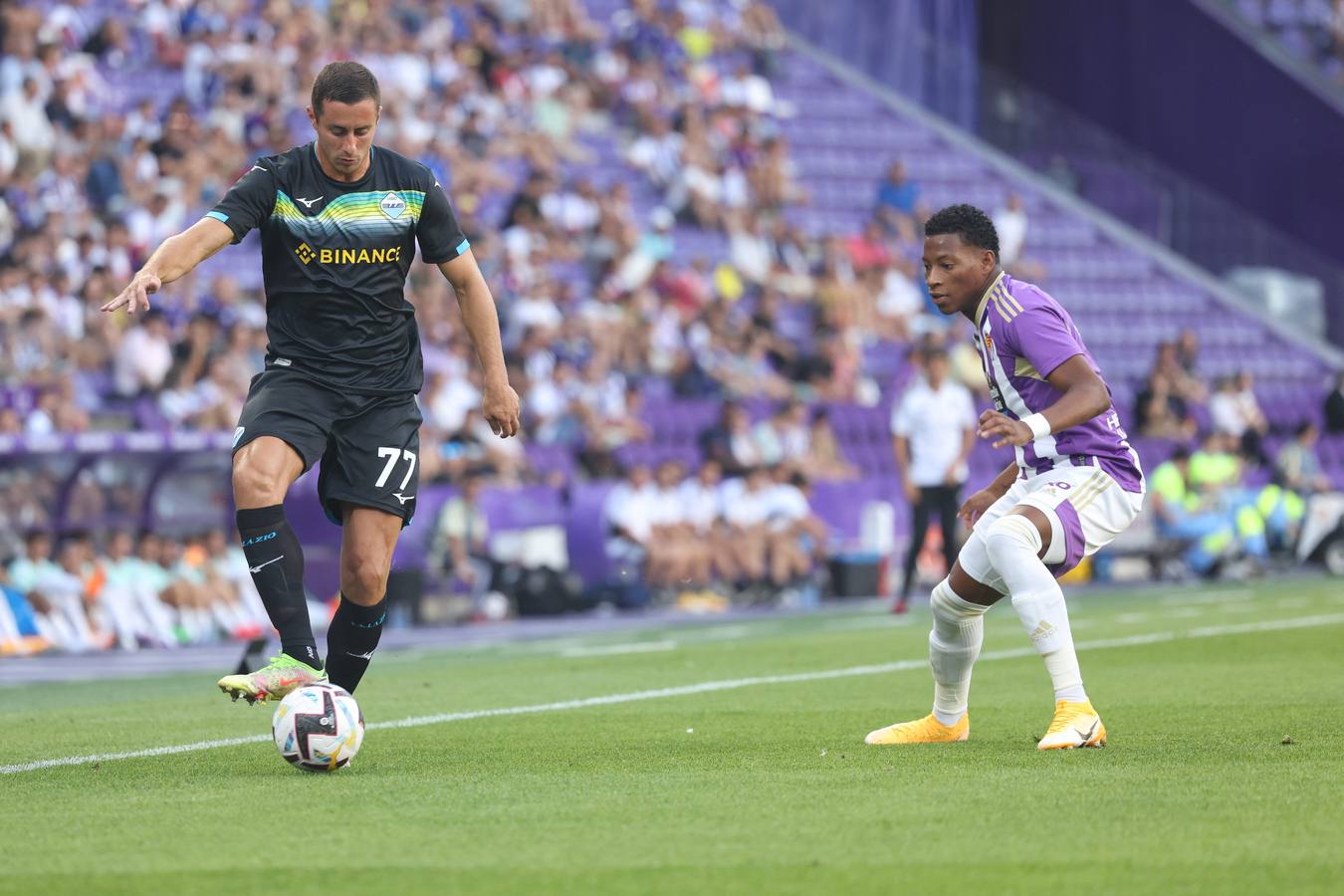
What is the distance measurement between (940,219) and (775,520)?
12846 mm

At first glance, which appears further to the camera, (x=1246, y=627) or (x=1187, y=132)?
(x=1187, y=132)

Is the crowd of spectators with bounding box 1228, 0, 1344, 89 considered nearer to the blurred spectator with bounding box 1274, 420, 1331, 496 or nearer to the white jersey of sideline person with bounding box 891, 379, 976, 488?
the blurred spectator with bounding box 1274, 420, 1331, 496

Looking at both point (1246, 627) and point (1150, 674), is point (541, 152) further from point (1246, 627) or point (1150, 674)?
point (1150, 674)

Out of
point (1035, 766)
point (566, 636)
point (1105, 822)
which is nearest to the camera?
point (1105, 822)

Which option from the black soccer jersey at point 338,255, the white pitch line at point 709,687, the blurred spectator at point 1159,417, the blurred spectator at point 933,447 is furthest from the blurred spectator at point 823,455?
the black soccer jersey at point 338,255

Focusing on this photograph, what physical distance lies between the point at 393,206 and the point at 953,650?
2.59 meters

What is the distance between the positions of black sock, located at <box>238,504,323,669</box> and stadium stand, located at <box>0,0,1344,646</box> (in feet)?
30.0

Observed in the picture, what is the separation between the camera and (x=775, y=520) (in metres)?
20.3

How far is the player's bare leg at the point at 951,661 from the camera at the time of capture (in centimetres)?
761

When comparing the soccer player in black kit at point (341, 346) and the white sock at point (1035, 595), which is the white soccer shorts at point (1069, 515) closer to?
the white sock at point (1035, 595)

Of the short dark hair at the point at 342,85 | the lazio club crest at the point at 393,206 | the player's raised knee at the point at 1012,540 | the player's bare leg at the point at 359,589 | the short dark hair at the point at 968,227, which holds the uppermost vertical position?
the short dark hair at the point at 342,85

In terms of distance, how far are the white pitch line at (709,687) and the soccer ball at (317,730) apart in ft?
3.29

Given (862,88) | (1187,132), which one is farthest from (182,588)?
(1187,132)

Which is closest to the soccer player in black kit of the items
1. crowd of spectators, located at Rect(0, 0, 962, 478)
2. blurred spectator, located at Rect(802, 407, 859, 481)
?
crowd of spectators, located at Rect(0, 0, 962, 478)
